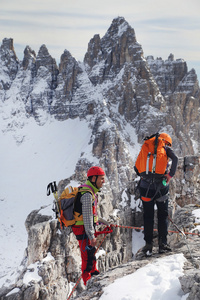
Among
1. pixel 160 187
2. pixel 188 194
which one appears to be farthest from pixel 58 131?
pixel 160 187

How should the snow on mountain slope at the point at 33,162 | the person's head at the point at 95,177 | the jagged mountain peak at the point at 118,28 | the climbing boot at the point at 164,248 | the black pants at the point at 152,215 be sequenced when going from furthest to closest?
the jagged mountain peak at the point at 118,28
the snow on mountain slope at the point at 33,162
the climbing boot at the point at 164,248
the black pants at the point at 152,215
the person's head at the point at 95,177

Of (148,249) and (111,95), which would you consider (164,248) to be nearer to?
(148,249)

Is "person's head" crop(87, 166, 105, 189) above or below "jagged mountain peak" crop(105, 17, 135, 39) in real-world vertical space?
below

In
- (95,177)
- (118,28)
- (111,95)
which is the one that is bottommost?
(95,177)

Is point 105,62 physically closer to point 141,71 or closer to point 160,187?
point 141,71

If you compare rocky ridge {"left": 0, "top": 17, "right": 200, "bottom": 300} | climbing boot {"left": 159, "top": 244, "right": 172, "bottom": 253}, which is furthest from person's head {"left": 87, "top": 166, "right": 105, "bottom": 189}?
rocky ridge {"left": 0, "top": 17, "right": 200, "bottom": 300}

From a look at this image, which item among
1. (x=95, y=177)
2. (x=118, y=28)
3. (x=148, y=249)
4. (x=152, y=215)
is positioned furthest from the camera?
(x=118, y=28)

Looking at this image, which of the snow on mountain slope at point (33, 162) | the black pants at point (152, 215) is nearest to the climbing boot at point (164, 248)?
the black pants at point (152, 215)

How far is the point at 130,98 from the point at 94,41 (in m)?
45.9

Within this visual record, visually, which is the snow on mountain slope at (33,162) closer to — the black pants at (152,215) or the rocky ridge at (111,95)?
the rocky ridge at (111,95)

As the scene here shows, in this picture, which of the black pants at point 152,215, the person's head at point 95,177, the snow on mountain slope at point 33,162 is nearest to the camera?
the person's head at point 95,177

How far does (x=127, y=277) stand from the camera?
7.29m

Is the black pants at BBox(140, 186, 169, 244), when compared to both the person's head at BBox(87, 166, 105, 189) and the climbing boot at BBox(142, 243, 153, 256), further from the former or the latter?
the person's head at BBox(87, 166, 105, 189)

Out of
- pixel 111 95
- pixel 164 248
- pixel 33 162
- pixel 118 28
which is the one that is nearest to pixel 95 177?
pixel 164 248
